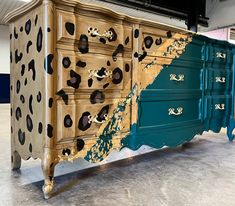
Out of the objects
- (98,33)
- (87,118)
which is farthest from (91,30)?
(87,118)

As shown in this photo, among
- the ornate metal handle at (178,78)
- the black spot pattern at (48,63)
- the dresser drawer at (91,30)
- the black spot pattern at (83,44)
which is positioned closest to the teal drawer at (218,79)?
the ornate metal handle at (178,78)

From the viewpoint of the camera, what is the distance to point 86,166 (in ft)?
6.42

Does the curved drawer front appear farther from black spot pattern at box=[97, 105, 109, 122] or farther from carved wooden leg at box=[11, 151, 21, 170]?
carved wooden leg at box=[11, 151, 21, 170]

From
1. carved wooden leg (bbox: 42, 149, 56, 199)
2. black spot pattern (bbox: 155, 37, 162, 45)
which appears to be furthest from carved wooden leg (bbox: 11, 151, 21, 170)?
black spot pattern (bbox: 155, 37, 162, 45)

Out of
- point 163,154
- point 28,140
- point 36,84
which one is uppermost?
point 36,84

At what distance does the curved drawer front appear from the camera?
1833mm

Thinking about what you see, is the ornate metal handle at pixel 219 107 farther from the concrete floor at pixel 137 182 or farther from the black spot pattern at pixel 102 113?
the black spot pattern at pixel 102 113

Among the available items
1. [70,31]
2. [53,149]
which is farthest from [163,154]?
[70,31]

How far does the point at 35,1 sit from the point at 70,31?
25 cm

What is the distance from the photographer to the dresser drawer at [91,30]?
136 centimetres

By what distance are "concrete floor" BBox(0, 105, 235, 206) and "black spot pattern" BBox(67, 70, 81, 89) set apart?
62cm

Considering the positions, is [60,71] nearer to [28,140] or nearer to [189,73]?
[28,140]

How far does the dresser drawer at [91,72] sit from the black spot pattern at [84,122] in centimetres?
16

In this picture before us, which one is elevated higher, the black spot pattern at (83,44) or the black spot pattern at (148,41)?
the black spot pattern at (148,41)
